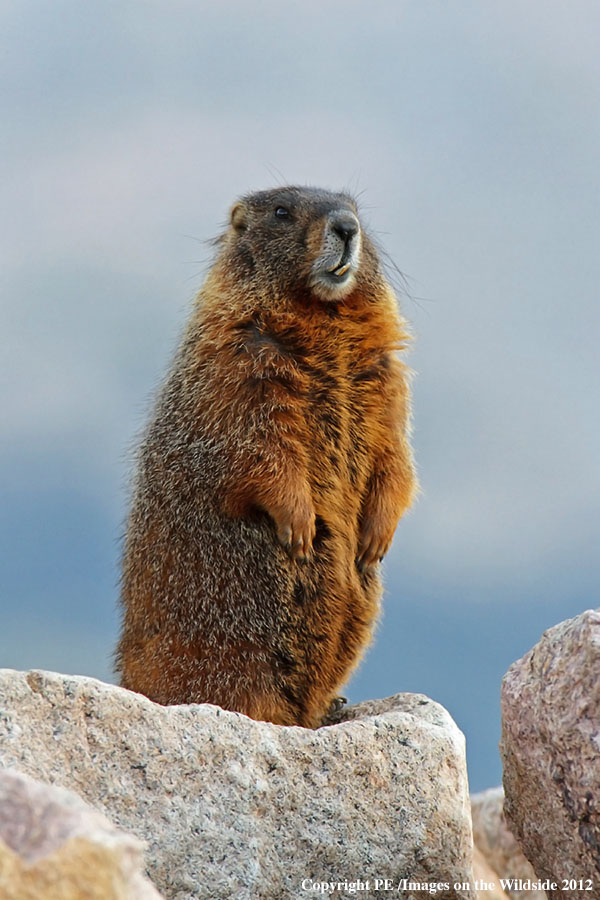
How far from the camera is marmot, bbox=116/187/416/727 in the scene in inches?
213

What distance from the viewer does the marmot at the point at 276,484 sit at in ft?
17.7

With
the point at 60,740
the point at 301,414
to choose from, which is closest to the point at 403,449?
the point at 301,414

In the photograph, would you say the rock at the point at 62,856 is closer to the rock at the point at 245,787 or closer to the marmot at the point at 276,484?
the rock at the point at 245,787

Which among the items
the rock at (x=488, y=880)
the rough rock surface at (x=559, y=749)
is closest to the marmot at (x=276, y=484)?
the rough rock surface at (x=559, y=749)

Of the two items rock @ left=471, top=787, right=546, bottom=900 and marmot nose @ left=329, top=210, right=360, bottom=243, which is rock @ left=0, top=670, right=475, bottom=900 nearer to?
marmot nose @ left=329, top=210, right=360, bottom=243

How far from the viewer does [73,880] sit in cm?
206

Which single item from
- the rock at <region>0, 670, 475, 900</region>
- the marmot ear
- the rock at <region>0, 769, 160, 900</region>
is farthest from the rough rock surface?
the marmot ear

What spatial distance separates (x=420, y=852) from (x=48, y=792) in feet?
7.94

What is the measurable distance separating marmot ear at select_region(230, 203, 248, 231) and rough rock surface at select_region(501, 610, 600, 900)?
2.93 m

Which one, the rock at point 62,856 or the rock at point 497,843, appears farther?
the rock at point 497,843

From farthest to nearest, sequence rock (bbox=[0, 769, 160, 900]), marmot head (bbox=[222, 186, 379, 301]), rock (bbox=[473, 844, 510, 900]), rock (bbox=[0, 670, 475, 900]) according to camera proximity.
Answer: rock (bbox=[473, 844, 510, 900])
marmot head (bbox=[222, 186, 379, 301])
rock (bbox=[0, 670, 475, 900])
rock (bbox=[0, 769, 160, 900])

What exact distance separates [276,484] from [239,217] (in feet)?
5.46

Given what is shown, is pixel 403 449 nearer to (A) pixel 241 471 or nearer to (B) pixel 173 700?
(A) pixel 241 471

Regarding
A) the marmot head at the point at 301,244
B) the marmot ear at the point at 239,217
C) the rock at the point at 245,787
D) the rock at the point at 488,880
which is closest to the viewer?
the rock at the point at 245,787
